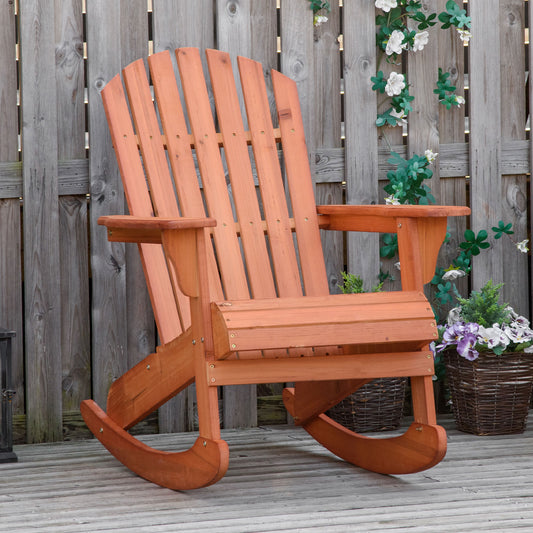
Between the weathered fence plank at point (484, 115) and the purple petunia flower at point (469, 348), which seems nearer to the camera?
the purple petunia flower at point (469, 348)

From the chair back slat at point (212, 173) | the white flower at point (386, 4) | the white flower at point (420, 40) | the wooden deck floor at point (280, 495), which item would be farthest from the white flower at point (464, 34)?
the wooden deck floor at point (280, 495)

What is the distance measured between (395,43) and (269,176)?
0.74 m

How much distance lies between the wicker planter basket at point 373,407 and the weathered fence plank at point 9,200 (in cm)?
112

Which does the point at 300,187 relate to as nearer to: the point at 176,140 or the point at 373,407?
the point at 176,140

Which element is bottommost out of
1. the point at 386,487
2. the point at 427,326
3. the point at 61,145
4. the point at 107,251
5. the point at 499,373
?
the point at 386,487

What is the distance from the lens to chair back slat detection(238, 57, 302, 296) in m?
2.45

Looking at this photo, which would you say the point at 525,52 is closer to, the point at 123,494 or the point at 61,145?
the point at 61,145

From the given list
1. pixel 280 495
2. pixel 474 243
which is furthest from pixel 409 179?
pixel 280 495

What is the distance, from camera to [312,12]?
112 inches

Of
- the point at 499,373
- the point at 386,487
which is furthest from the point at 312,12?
the point at 386,487

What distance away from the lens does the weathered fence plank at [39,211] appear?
2645mm

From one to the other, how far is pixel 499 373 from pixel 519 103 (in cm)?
103

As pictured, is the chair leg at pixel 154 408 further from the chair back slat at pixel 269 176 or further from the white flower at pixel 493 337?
the white flower at pixel 493 337

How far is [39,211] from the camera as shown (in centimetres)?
265
